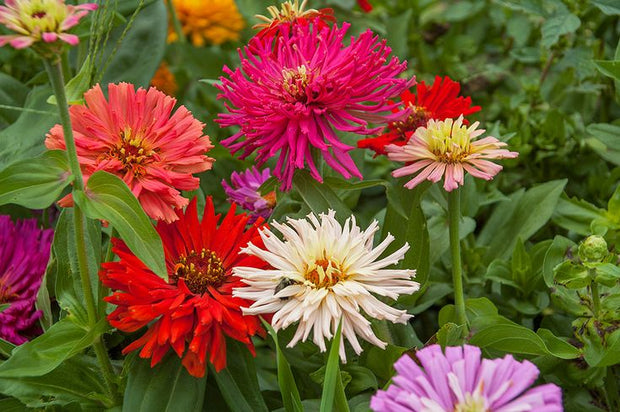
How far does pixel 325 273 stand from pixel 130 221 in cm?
15

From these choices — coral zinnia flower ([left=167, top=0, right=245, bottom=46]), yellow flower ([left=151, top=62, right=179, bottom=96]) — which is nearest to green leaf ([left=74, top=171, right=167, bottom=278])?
yellow flower ([left=151, top=62, right=179, bottom=96])

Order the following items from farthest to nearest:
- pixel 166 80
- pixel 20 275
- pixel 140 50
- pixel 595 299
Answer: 1. pixel 166 80
2. pixel 140 50
3. pixel 20 275
4. pixel 595 299

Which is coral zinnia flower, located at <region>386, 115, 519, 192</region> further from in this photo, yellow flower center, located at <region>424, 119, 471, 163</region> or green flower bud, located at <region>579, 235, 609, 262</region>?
green flower bud, located at <region>579, 235, 609, 262</region>

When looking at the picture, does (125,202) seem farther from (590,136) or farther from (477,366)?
(590,136)

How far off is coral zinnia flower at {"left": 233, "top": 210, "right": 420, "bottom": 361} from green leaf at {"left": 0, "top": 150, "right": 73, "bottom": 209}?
15 centimetres

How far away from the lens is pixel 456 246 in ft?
2.28

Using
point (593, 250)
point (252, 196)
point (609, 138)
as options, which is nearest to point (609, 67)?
point (609, 138)

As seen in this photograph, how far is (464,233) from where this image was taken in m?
0.87

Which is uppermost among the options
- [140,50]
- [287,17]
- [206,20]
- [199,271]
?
[206,20]

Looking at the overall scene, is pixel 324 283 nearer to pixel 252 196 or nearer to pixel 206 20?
pixel 252 196

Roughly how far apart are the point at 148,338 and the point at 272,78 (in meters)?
0.25

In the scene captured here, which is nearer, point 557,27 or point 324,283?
point 324,283

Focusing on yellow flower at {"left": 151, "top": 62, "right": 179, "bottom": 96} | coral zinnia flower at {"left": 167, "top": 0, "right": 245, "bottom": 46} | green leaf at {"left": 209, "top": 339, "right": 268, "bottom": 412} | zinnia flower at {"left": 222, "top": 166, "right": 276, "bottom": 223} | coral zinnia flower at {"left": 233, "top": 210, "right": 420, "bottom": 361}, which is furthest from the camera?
coral zinnia flower at {"left": 167, "top": 0, "right": 245, "bottom": 46}

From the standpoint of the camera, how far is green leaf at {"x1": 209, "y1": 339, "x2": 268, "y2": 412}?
26.7 inches
